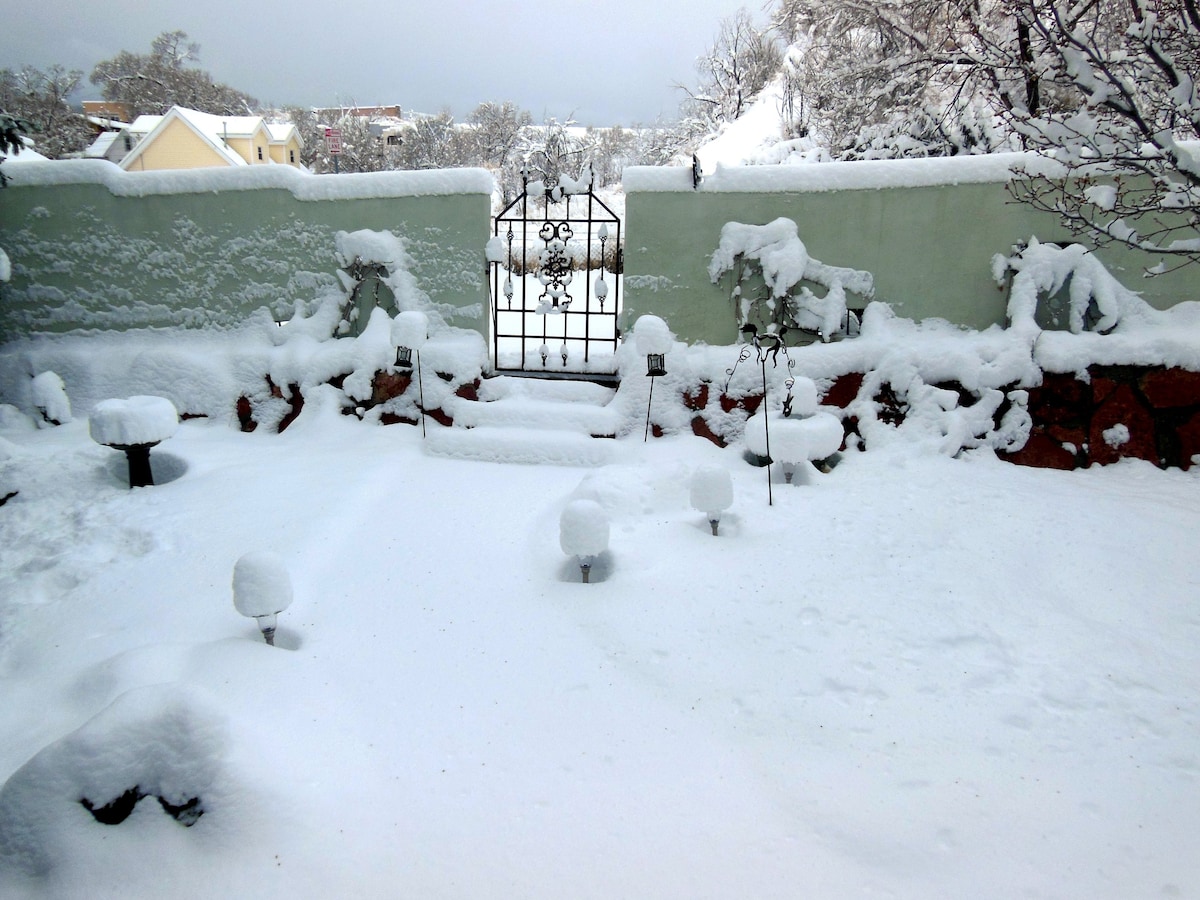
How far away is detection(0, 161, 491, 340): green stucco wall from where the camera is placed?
19.5 feet

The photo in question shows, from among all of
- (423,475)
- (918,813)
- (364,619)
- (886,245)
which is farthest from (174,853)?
(886,245)

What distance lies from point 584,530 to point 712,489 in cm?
88

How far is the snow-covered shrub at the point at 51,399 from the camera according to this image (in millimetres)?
5902

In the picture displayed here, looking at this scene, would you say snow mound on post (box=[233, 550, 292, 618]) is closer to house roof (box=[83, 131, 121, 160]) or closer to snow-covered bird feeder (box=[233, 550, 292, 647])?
snow-covered bird feeder (box=[233, 550, 292, 647])

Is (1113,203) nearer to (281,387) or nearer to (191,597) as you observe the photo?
(191,597)

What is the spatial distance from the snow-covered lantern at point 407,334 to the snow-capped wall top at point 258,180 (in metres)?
1.23

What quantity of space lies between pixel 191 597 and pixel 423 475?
179 centimetres

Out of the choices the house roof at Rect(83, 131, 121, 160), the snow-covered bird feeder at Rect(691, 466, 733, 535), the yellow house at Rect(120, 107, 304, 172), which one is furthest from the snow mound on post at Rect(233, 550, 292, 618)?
the house roof at Rect(83, 131, 121, 160)

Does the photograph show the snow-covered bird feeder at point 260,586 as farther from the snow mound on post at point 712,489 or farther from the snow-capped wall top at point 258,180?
the snow-capped wall top at point 258,180

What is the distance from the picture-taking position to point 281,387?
6.03 metres

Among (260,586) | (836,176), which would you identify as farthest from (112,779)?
(836,176)

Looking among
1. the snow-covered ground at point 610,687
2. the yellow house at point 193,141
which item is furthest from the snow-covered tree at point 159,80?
the snow-covered ground at point 610,687

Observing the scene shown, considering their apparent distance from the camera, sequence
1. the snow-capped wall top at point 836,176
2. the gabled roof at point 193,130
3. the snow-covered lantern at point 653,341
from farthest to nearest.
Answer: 1. the gabled roof at point 193,130
2. the snow-capped wall top at point 836,176
3. the snow-covered lantern at point 653,341

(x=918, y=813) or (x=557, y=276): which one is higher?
(x=557, y=276)
